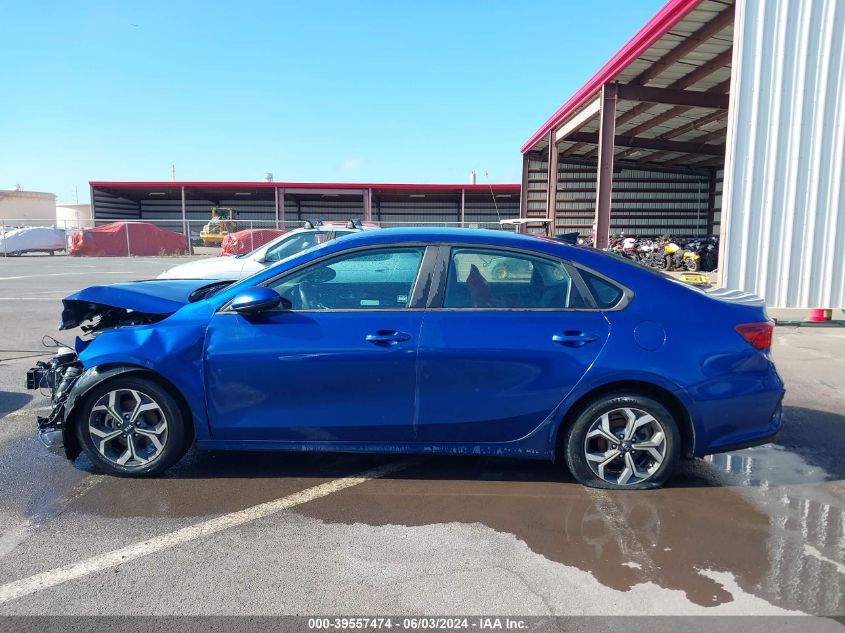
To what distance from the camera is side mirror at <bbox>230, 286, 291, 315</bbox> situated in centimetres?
357

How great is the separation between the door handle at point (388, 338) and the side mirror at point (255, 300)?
0.58 meters

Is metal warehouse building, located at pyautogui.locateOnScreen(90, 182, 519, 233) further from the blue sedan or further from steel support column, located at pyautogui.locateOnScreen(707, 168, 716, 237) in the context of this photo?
the blue sedan

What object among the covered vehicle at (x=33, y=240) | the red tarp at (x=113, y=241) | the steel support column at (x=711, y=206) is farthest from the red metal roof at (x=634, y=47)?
the covered vehicle at (x=33, y=240)

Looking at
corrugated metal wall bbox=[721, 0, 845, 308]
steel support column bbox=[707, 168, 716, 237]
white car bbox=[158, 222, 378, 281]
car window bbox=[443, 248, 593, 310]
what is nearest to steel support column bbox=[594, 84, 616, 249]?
corrugated metal wall bbox=[721, 0, 845, 308]

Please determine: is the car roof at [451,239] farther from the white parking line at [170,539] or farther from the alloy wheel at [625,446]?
the white parking line at [170,539]

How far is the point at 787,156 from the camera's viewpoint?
30.6ft

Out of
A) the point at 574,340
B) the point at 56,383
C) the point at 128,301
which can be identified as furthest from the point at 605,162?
the point at 56,383

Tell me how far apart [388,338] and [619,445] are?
1.50 m

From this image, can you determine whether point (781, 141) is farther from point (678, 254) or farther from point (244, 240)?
point (244, 240)

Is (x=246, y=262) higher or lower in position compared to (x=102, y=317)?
higher

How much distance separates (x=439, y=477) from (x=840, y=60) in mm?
9076

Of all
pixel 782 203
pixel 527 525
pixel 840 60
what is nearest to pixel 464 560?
pixel 527 525

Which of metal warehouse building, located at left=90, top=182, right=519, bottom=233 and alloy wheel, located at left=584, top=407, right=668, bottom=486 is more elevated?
metal warehouse building, located at left=90, top=182, right=519, bottom=233

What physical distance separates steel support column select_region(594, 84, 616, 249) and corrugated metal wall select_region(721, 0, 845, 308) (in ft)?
15.4
